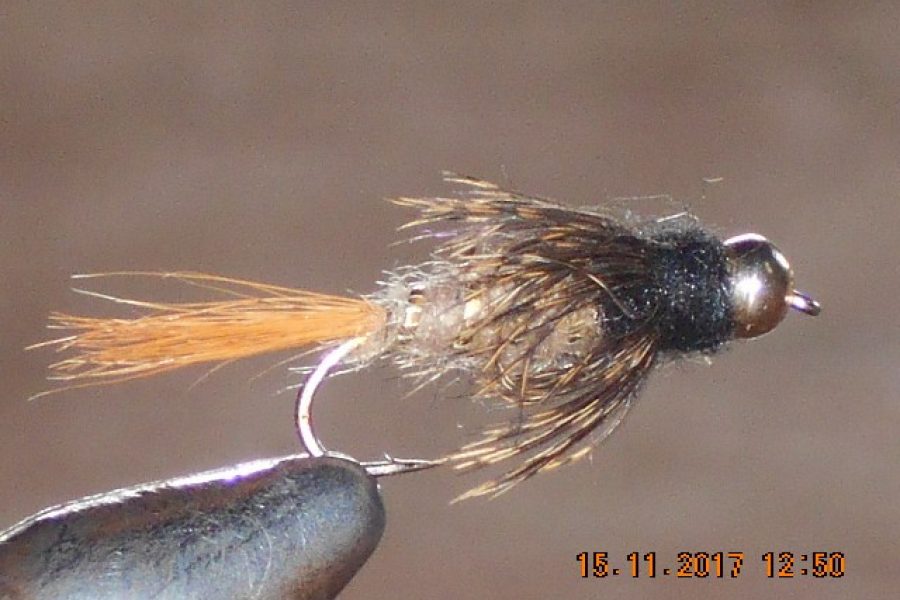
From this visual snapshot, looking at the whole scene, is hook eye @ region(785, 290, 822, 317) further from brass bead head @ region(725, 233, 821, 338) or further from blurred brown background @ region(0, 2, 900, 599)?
blurred brown background @ region(0, 2, 900, 599)

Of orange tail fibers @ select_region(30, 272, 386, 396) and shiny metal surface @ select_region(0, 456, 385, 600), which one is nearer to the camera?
shiny metal surface @ select_region(0, 456, 385, 600)

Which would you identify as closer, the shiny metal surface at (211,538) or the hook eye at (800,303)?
the shiny metal surface at (211,538)

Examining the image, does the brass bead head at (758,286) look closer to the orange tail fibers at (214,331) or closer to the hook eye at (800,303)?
the hook eye at (800,303)

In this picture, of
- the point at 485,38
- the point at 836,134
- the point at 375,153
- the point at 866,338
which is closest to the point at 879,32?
the point at 836,134

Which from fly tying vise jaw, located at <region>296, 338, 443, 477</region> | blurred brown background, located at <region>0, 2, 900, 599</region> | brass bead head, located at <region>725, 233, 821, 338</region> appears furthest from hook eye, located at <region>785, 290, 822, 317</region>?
blurred brown background, located at <region>0, 2, 900, 599</region>

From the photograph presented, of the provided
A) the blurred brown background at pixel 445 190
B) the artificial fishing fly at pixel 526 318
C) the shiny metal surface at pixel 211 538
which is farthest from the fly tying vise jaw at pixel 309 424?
the blurred brown background at pixel 445 190
